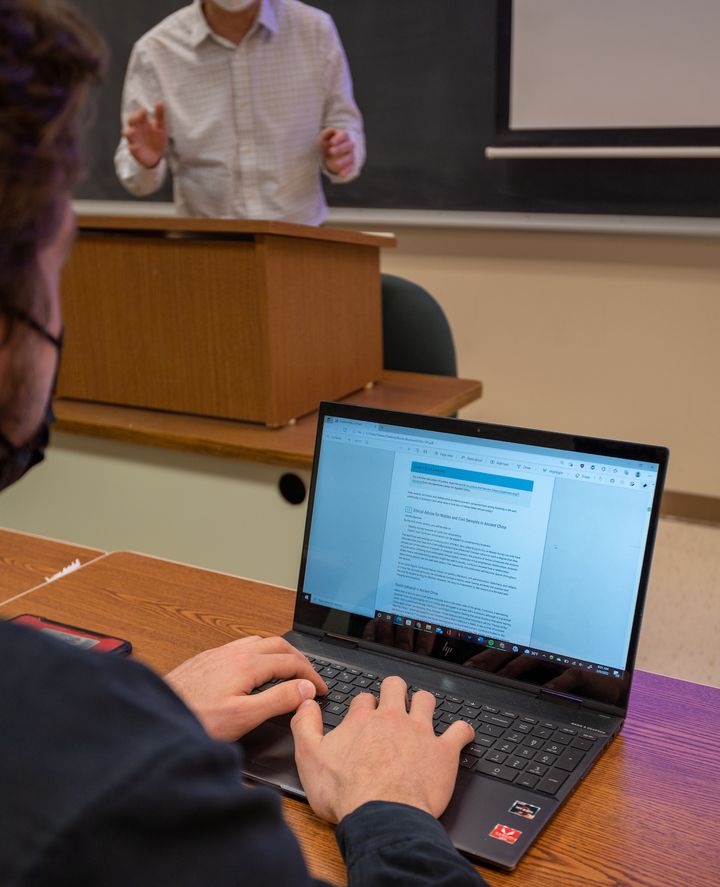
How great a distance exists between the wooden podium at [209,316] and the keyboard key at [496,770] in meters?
1.01

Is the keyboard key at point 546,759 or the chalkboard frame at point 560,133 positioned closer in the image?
the keyboard key at point 546,759

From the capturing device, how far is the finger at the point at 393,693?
0.76 meters

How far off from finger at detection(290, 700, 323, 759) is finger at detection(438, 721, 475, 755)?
0.32 ft

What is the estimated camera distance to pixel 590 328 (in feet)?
10.6

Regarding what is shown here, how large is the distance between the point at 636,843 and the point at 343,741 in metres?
0.22

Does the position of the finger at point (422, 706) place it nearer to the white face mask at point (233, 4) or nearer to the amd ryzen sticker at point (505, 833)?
the amd ryzen sticker at point (505, 833)

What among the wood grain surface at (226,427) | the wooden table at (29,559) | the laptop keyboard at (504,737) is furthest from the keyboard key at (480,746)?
the wood grain surface at (226,427)

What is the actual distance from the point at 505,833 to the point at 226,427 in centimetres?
113

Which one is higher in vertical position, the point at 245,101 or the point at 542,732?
the point at 245,101

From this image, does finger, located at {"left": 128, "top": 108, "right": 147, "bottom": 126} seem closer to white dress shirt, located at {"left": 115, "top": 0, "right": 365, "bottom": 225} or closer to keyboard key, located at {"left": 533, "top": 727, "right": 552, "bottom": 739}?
white dress shirt, located at {"left": 115, "top": 0, "right": 365, "bottom": 225}

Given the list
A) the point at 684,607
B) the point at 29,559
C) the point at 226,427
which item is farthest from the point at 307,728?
the point at 684,607

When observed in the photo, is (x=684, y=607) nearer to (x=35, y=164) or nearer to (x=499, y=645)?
(x=499, y=645)

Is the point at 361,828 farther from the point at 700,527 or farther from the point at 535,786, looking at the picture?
the point at 700,527

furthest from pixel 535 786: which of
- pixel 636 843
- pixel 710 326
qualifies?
pixel 710 326
